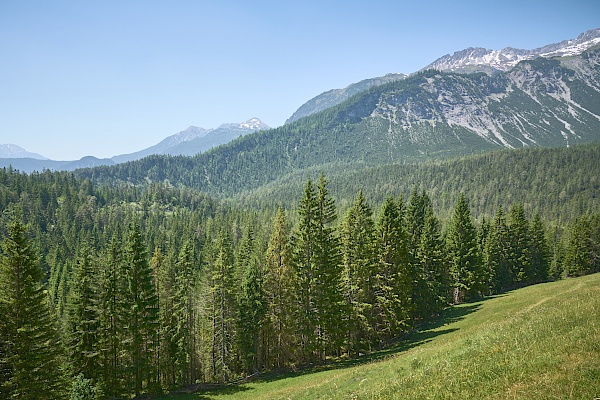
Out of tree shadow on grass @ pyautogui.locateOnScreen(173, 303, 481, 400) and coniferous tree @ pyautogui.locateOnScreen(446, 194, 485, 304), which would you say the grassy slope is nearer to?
tree shadow on grass @ pyautogui.locateOnScreen(173, 303, 481, 400)

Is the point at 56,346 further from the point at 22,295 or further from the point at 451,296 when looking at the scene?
the point at 451,296

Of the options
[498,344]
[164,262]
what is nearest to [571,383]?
[498,344]

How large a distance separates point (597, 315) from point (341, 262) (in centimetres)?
2360

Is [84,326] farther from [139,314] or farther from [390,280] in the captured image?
[390,280]

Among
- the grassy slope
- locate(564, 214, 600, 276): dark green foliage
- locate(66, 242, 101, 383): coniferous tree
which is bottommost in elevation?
locate(564, 214, 600, 276): dark green foliage

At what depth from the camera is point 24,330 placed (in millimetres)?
24625

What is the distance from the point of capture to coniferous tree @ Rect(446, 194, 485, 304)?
57.4 meters

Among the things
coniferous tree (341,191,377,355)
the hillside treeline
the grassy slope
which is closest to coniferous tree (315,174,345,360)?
the hillside treeline

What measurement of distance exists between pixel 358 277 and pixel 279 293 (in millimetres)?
8996

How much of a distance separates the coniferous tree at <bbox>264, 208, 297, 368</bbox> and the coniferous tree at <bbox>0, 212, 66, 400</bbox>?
20.0m

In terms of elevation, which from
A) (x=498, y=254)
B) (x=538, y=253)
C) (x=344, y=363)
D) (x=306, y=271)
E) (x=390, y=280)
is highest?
(x=306, y=271)

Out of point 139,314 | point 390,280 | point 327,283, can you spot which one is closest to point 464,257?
point 390,280

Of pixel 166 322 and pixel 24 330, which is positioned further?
pixel 166 322

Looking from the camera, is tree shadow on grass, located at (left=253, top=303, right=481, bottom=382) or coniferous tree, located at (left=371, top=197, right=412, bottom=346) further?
coniferous tree, located at (left=371, top=197, right=412, bottom=346)
